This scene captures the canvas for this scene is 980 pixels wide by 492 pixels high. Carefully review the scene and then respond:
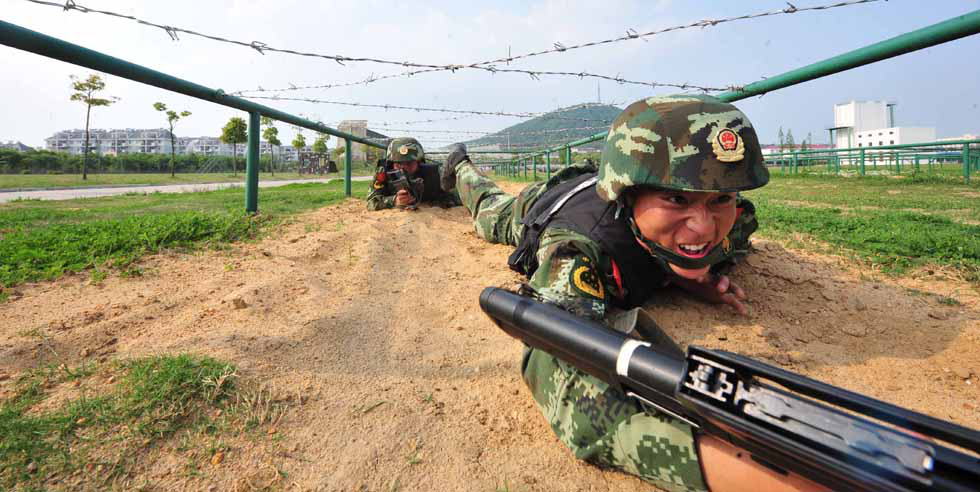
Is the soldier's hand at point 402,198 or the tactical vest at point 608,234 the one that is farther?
the soldier's hand at point 402,198

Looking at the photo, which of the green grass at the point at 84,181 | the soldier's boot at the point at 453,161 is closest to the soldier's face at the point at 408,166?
the soldier's boot at the point at 453,161

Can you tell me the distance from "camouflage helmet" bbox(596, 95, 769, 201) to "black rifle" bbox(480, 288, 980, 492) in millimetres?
729

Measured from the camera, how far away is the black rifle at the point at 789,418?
0.64 m

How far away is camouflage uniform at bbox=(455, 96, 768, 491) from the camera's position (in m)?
1.03

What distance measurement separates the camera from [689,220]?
156 cm

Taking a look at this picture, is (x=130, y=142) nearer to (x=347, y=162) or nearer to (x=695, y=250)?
(x=347, y=162)

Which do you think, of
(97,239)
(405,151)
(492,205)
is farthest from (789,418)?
(405,151)

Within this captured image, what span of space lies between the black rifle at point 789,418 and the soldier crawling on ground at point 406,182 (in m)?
5.18

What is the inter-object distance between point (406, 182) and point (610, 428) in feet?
17.5

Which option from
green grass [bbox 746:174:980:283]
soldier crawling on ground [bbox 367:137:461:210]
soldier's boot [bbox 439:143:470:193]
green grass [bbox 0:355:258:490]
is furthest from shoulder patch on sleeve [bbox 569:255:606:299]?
soldier crawling on ground [bbox 367:137:461:210]

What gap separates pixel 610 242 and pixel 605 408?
74 cm

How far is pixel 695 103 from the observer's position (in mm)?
1644

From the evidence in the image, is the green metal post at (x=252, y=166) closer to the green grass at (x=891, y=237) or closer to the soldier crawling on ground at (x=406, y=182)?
the soldier crawling on ground at (x=406, y=182)

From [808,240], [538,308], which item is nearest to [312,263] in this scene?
[538,308]
